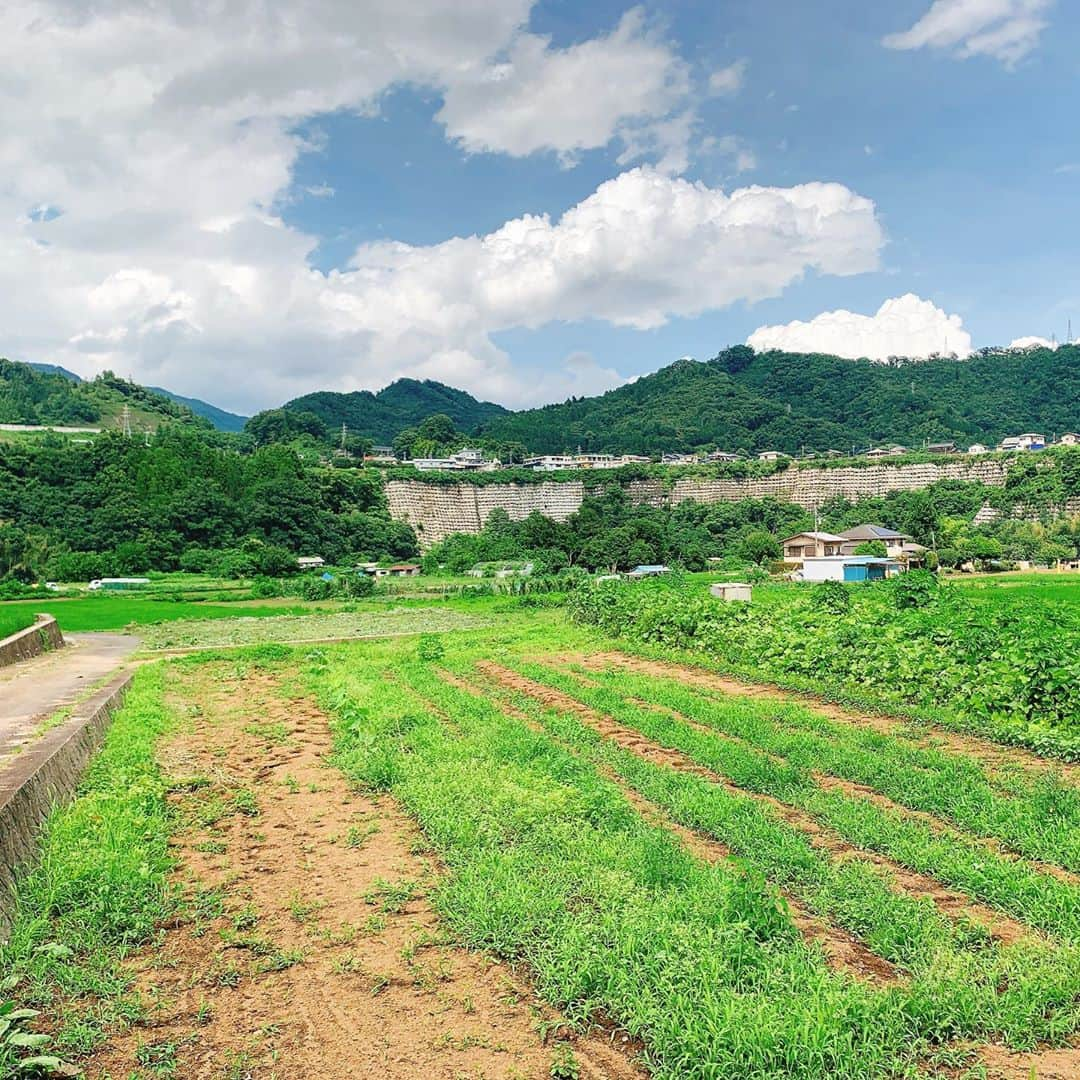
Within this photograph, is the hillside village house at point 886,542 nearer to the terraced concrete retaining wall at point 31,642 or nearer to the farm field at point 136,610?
the farm field at point 136,610

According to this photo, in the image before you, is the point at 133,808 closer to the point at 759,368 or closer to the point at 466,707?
the point at 466,707

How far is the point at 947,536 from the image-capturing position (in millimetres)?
57969

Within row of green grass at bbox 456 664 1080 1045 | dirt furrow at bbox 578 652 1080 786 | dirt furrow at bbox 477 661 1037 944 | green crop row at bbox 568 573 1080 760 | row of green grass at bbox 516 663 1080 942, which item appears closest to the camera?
row of green grass at bbox 456 664 1080 1045

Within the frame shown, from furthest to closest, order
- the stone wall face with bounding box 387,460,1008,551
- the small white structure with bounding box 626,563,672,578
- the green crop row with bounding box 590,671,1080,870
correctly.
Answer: the stone wall face with bounding box 387,460,1008,551 → the small white structure with bounding box 626,563,672,578 → the green crop row with bounding box 590,671,1080,870

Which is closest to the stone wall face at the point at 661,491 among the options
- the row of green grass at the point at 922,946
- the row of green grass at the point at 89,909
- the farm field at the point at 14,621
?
the farm field at the point at 14,621

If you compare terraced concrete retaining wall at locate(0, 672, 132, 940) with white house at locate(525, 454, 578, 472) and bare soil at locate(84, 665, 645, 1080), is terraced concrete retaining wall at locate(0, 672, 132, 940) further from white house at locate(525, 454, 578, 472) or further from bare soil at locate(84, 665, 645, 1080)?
white house at locate(525, 454, 578, 472)

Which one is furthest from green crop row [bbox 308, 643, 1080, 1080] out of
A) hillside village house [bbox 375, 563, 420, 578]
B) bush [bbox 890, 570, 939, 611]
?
hillside village house [bbox 375, 563, 420, 578]

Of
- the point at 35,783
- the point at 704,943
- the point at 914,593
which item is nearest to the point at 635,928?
the point at 704,943

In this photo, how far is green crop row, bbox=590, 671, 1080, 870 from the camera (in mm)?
5711

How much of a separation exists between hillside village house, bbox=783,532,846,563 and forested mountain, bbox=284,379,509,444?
7655 cm

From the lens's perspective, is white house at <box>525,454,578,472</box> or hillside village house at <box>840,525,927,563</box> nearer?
hillside village house at <box>840,525,927,563</box>

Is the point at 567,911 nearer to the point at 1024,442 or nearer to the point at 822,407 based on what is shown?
the point at 1024,442

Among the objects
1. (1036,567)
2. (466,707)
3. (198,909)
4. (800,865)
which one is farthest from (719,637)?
(1036,567)

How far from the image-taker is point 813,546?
57656mm
